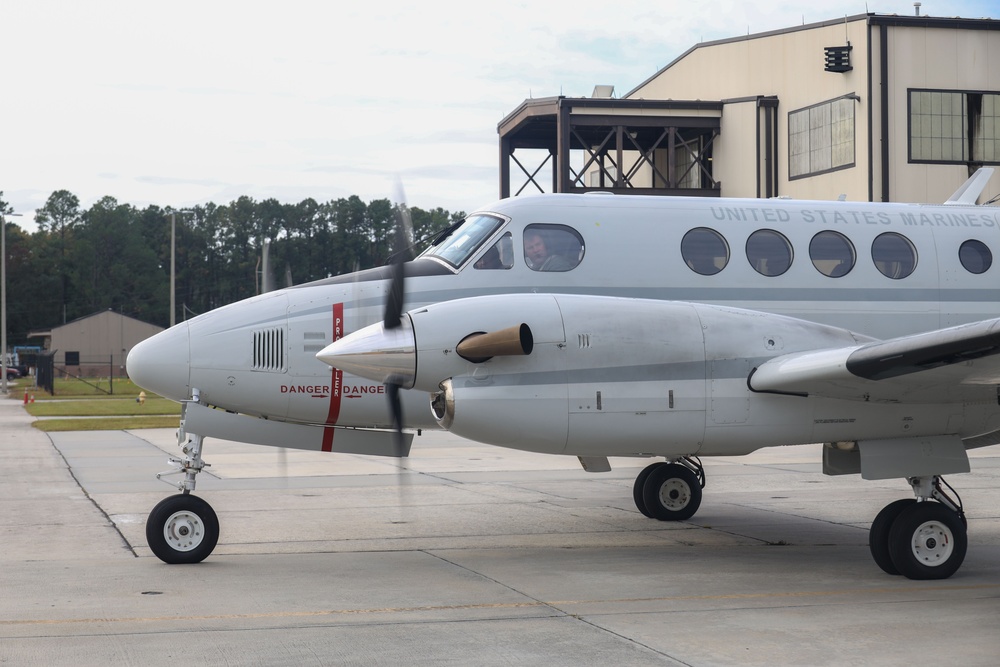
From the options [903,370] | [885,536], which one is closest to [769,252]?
[903,370]

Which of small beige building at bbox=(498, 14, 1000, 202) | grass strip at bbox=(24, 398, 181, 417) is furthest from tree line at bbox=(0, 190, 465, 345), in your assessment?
small beige building at bbox=(498, 14, 1000, 202)

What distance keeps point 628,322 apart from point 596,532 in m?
3.70

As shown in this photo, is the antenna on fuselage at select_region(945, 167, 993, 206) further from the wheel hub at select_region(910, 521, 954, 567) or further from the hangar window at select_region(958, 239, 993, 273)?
the wheel hub at select_region(910, 521, 954, 567)

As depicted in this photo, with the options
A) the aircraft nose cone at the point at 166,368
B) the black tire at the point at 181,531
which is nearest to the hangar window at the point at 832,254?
the aircraft nose cone at the point at 166,368

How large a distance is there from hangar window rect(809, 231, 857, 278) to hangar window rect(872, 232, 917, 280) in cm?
27

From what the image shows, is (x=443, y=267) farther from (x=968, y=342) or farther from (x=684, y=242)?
(x=968, y=342)

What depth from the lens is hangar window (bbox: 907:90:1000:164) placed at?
31.5m

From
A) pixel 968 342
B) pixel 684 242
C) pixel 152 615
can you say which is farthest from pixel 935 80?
pixel 152 615

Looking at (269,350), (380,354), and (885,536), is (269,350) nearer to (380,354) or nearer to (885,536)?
(380,354)

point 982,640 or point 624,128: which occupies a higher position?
point 624,128

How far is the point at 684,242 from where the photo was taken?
1046 centimetres

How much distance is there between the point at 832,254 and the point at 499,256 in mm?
3355

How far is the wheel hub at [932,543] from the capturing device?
9.15 metres

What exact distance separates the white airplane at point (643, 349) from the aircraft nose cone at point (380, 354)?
23 millimetres
